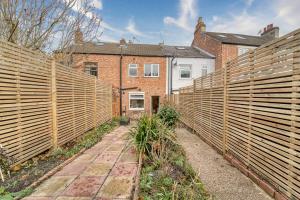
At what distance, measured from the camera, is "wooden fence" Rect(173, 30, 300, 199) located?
9.53 ft

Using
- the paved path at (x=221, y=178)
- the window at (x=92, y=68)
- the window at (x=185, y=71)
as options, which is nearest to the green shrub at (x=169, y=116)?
the paved path at (x=221, y=178)

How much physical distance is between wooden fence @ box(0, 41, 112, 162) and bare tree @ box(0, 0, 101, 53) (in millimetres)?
2212

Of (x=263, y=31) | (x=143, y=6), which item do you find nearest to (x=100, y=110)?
(x=143, y=6)

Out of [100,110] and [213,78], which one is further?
[100,110]

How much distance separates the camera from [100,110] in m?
10.7

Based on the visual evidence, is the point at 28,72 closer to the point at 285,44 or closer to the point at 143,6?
the point at 285,44

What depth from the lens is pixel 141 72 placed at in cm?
1708

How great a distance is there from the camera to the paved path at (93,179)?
3.17m

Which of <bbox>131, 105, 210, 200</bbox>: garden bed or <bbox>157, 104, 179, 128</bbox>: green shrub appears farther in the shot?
<bbox>157, 104, 179, 128</bbox>: green shrub

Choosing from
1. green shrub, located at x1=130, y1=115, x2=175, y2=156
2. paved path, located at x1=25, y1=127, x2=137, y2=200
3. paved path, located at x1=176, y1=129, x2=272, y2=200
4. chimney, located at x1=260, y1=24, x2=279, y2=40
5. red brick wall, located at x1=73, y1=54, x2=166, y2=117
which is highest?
chimney, located at x1=260, y1=24, x2=279, y2=40

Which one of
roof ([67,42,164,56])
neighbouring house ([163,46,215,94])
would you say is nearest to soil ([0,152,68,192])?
roof ([67,42,164,56])

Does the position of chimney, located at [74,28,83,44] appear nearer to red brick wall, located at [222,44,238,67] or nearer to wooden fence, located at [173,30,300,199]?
wooden fence, located at [173,30,300,199]

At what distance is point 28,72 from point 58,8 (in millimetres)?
4373

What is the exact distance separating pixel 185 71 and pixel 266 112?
14.4 meters
